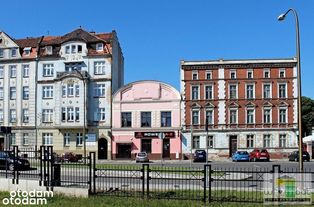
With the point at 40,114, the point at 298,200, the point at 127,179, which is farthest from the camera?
the point at 40,114

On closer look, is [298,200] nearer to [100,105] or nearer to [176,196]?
[176,196]

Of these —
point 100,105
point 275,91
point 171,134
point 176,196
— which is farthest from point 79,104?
point 176,196

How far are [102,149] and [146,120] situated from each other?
23.4 ft

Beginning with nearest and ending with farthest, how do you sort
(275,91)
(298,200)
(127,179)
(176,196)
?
(298,200)
(176,196)
(127,179)
(275,91)

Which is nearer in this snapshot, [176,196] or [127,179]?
[176,196]

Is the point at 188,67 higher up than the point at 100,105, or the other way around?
the point at 188,67

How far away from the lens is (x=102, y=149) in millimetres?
57062

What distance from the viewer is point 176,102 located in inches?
2210

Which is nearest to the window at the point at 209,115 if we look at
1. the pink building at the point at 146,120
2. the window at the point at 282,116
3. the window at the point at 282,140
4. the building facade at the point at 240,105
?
the building facade at the point at 240,105

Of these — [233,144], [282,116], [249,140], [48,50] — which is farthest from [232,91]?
[48,50]

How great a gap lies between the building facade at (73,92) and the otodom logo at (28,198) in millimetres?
40624

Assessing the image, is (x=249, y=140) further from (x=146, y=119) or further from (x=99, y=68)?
(x=99, y=68)

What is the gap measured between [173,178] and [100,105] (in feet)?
137

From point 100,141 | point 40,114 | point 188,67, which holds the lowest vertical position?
point 100,141
